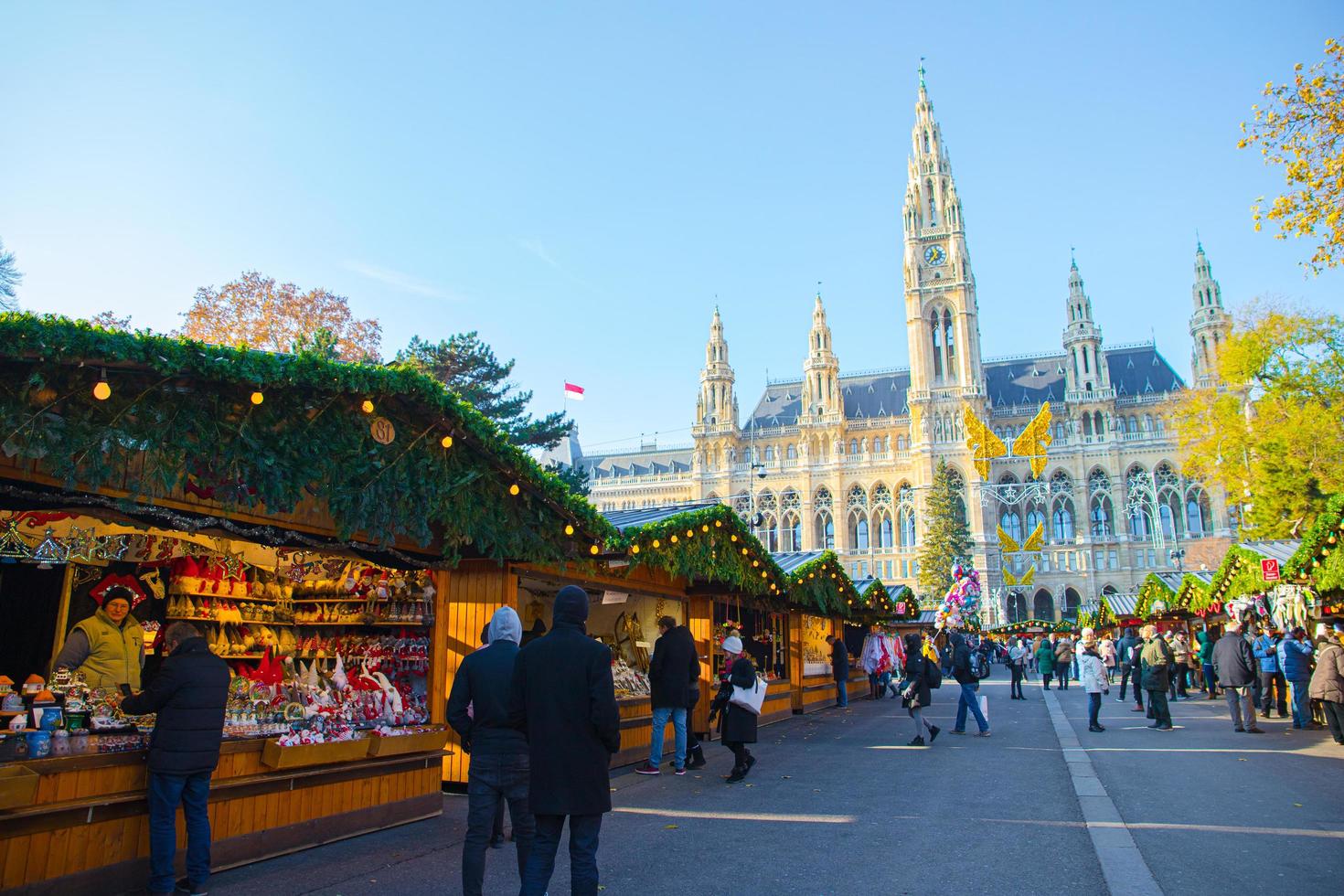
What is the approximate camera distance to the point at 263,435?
18.3ft

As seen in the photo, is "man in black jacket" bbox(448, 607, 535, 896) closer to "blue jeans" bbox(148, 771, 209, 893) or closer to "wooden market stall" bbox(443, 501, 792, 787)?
"blue jeans" bbox(148, 771, 209, 893)

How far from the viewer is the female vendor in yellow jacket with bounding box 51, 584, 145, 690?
5854 millimetres

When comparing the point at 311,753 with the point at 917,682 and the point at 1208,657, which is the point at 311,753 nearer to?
Result: the point at 917,682

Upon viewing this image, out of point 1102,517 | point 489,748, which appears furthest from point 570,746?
point 1102,517

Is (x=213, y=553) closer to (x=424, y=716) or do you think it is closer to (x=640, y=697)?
(x=424, y=716)

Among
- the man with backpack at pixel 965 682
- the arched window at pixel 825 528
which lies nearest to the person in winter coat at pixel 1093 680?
the man with backpack at pixel 965 682

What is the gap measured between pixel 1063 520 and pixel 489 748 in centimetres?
7114

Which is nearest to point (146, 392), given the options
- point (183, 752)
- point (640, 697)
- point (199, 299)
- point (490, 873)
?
point (183, 752)

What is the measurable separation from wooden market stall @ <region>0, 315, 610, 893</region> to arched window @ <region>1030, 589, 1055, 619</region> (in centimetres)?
6586

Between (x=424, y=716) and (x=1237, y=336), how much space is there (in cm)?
3162

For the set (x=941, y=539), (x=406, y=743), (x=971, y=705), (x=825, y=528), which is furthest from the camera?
(x=825, y=528)

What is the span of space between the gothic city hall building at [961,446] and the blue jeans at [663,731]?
2109 inches

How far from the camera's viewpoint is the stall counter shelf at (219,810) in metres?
4.52

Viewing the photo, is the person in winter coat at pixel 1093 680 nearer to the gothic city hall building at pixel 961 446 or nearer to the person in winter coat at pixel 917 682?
the person in winter coat at pixel 917 682
